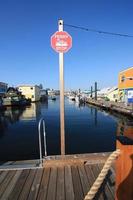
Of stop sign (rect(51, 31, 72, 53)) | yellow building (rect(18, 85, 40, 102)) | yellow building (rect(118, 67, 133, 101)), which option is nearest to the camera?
stop sign (rect(51, 31, 72, 53))

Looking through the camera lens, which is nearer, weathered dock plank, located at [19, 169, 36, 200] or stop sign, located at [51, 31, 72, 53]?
weathered dock plank, located at [19, 169, 36, 200]

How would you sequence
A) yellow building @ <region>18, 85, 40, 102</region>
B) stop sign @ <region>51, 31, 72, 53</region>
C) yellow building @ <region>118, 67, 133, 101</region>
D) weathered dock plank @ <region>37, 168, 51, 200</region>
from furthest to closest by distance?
yellow building @ <region>18, 85, 40, 102</region> → yellow building @ <region>118, 67, 133, 101</region> → stop sign @ <region>51, 31, 72, 53</region> → weathered dock plank @ <region>37, 168, 51, 200</region>

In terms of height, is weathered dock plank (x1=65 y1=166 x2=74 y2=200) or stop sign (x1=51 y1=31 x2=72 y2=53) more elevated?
stop sign (x1=51 y1=31 x2=72 y2=53)

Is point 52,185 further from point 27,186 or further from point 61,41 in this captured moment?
point 61,41

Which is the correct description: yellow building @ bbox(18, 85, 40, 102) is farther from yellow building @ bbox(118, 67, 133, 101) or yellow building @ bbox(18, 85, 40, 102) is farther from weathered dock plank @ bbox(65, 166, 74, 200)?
weathered dock plank @ bbox(65, 166, 74, 200)

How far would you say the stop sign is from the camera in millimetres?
4926

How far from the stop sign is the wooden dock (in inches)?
105

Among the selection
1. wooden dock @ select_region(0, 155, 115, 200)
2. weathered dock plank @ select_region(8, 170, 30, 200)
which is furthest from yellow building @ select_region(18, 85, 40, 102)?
weathered dock plank @ select_region(8, 170, 30, 200)

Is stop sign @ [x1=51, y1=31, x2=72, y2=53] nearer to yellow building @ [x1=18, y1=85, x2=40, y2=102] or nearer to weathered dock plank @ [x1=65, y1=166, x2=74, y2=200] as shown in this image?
weathered dock plank @ [x1=65, y1=166, x2=74, y2=200]

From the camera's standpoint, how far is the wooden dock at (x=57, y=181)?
143 inches

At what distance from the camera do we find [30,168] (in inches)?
193

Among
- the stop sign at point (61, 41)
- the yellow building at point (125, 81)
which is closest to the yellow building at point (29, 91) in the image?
the yellow building at point (125, 81)

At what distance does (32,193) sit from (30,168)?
3.89 ft

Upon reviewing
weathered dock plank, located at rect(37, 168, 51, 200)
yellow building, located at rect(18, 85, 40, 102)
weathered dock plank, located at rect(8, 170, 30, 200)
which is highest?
yellow building, located at rect(18, 85, 40, 102)
